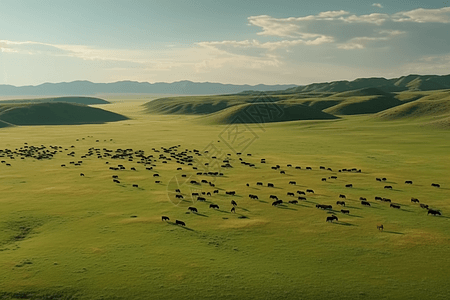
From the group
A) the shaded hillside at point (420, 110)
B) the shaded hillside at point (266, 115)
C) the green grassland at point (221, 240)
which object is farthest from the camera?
the shaded hillside at point (266, 115)

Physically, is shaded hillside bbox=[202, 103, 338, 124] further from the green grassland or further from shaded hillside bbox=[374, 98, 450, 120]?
the green grassland

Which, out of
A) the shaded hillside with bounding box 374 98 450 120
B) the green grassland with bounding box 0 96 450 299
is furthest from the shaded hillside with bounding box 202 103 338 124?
the green grassland with bounding box 0 96 450 299

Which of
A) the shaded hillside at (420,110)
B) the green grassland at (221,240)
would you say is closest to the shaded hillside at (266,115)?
the shaded hillside at (420,110)

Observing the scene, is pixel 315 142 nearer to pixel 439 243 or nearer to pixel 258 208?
pixel 258 208

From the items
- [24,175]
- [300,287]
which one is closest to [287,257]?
[300,287]

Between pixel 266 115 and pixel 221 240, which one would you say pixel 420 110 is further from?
pixel 221 240

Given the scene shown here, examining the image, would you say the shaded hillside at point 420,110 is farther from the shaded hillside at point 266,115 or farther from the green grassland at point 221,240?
the green grassland at point 221,240

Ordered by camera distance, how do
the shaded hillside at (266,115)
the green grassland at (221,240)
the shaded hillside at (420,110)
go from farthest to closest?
the shaded hillside at (266,115)
the shaded hillside at (420,110)
the green grassland at (221,240)

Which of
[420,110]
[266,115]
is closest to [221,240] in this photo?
[420,110]
